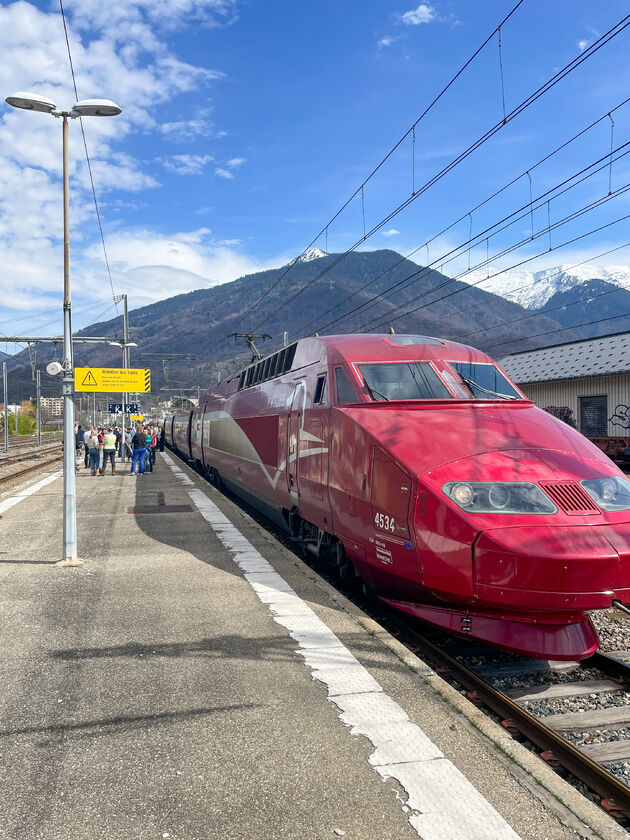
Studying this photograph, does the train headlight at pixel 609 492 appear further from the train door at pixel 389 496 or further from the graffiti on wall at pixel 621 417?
the graffiti on wall at pixel 621 417

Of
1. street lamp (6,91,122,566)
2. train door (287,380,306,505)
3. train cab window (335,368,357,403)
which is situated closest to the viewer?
train cab window (335,368,357,403)

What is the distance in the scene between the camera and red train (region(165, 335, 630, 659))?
15.6 feet

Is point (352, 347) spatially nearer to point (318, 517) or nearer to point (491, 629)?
Result: point (318, 517)

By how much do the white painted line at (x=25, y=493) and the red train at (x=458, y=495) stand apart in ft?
28.9

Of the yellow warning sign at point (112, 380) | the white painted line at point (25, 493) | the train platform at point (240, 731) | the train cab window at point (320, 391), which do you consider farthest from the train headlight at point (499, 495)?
the yellow warning sign at point (112, 380)

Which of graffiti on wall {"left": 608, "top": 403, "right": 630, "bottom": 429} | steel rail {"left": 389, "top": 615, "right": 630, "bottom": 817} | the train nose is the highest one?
graffiti on wall {"left": 608, "top": 403, "right": 630, "bottom": 429}

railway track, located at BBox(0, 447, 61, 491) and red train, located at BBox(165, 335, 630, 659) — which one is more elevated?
red train, located at BBox(165, 335, 630, 659)

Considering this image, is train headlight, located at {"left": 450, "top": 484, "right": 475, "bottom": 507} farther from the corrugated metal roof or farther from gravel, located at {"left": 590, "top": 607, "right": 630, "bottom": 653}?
the corrugated metal roof

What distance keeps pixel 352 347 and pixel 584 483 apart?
339cm

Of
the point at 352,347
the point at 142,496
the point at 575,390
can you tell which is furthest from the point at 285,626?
the point at 575,390

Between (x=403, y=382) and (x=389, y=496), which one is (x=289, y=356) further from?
(x=389, y=496)

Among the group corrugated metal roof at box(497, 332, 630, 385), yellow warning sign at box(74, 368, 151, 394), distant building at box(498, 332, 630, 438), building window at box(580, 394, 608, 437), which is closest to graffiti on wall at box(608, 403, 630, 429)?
distant building at box(498, 332, 630, 438)

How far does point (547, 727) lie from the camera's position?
4367mm

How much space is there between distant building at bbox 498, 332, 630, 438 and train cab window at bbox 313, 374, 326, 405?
64.9 feet
